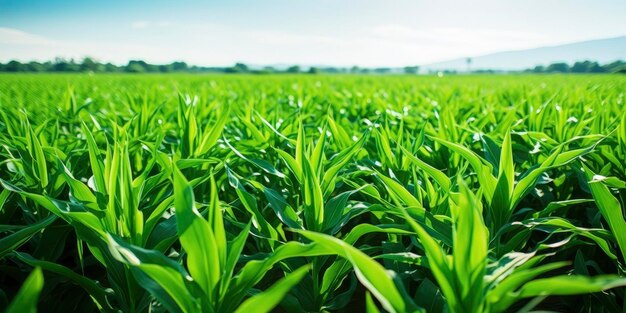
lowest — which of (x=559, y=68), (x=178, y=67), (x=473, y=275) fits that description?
(x=559, y=68)

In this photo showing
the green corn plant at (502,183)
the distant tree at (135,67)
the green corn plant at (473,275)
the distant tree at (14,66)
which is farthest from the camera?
the distant tree at (135,67)

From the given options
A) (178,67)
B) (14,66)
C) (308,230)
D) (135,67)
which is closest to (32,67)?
(14,66)

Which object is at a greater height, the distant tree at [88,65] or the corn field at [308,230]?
the distant tree at [88,65]

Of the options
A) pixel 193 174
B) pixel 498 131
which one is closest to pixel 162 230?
pixel 193 174

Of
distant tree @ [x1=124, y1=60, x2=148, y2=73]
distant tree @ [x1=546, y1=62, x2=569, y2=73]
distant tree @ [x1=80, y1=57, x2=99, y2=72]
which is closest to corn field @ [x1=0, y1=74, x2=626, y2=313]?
distant tree @ [x1=124, y1=60, x2=148, y2=73]

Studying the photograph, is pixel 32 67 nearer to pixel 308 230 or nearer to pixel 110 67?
pixel 110 67

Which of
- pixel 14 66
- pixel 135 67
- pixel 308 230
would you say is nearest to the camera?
pixel 308 230

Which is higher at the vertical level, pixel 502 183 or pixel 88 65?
pixel 88 65

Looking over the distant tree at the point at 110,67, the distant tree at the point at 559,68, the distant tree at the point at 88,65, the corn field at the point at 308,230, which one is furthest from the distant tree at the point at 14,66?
the distant tree at the point at 559,68

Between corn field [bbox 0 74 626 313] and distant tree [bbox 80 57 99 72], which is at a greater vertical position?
Result: distant tree [bbox 80 57 99 72]

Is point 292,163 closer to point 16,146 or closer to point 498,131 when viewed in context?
point 16,146

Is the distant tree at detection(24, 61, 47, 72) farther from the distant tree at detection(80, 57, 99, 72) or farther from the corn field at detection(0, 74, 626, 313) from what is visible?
the corn field at detection(0, 74, 626, 313)

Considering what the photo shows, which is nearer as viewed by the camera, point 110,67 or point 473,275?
point 473,275

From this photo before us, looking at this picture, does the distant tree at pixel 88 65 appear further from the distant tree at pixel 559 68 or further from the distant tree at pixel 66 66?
the distant tree at pixel 559 68
